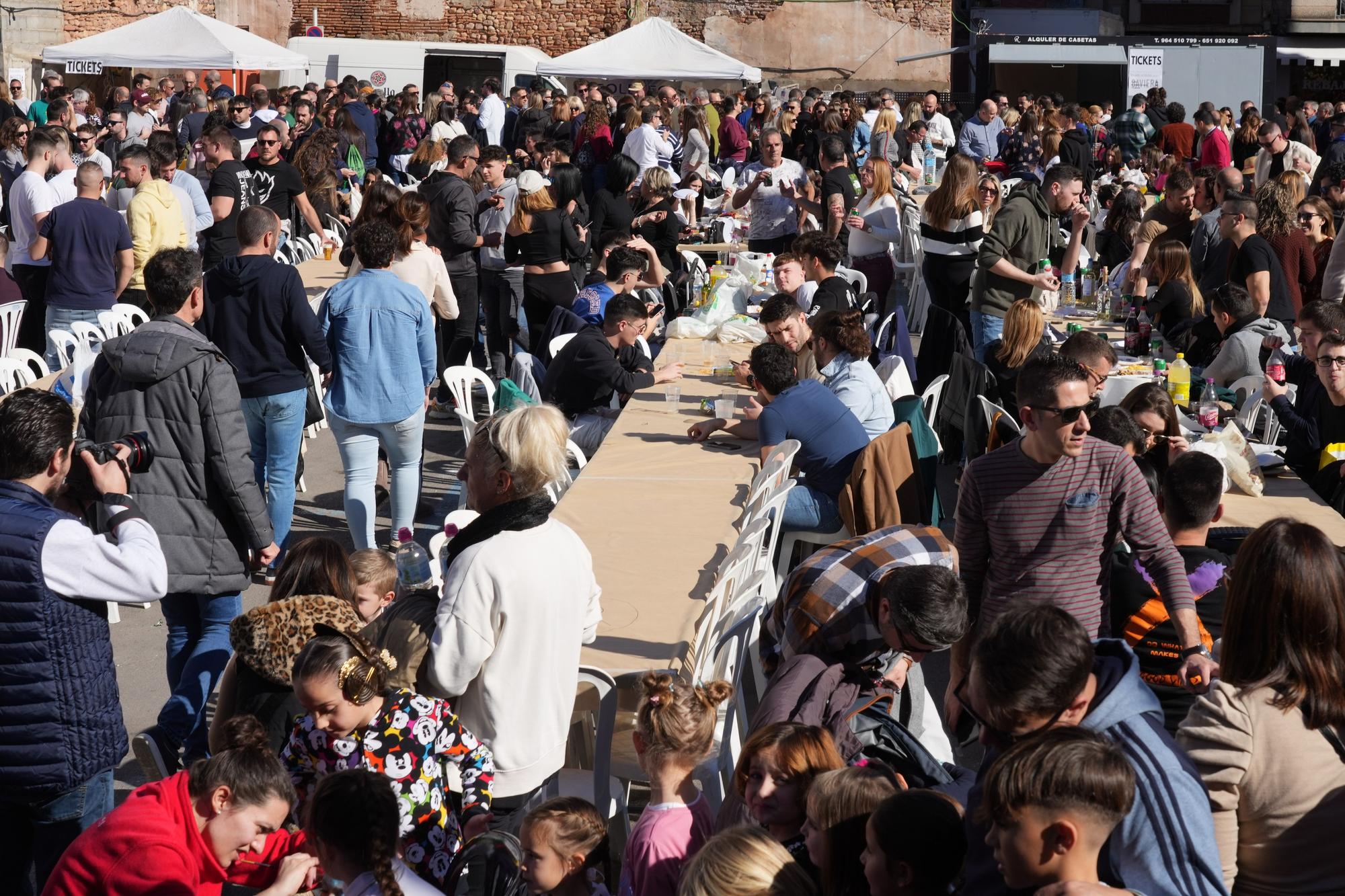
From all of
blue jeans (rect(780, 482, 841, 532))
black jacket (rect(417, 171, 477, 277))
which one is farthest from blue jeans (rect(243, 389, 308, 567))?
black jacket (rect(417, 171, 477, 277))

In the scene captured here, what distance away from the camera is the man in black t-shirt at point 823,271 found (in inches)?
290

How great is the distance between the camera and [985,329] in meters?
7.77

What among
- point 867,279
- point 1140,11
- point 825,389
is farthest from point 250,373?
point 1140,11

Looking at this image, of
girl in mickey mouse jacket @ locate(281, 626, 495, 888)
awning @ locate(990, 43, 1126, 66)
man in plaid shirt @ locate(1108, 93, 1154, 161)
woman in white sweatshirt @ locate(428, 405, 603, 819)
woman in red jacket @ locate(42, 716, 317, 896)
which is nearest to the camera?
woman in red jacket @ locate(42, 716, 317, 896)

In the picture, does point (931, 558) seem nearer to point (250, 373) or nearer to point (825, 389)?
point (825, 389)

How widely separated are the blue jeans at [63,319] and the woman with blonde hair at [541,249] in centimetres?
235

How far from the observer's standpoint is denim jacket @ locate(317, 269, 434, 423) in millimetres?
5645

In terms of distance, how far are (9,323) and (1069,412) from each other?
624 cm

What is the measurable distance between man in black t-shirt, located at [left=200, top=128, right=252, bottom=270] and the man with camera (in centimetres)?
520

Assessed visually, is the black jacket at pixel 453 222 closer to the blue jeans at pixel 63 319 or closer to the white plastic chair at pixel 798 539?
the blue jeans at pixel 63 319

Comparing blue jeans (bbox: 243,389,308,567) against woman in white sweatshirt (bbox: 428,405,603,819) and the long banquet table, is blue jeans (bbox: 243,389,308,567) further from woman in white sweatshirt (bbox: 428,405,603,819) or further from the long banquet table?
woman in white sweatshirt (bbox: 428,405,603,819)

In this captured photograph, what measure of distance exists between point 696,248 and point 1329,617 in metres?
8.96

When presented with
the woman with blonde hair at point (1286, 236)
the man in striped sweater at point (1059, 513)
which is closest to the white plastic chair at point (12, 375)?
the man in striped sweater at point (1059, 513)

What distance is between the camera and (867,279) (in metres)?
9.45
